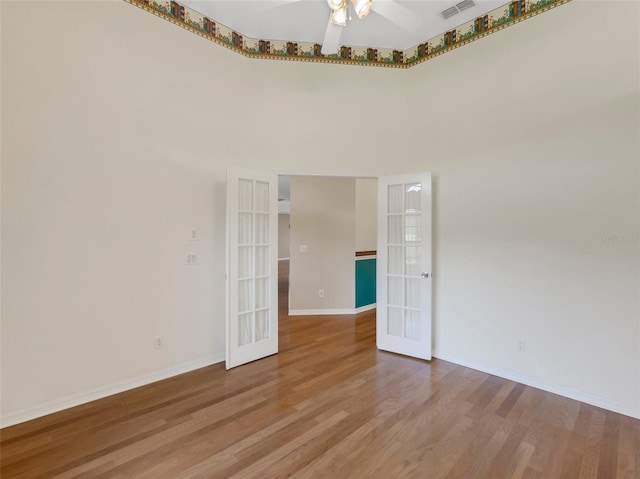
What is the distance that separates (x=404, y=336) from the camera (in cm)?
364

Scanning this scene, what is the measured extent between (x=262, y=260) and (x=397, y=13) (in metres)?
2.67

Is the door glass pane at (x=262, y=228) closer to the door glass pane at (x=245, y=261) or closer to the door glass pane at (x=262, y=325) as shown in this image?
the door glass pane at (x=245, y=261)

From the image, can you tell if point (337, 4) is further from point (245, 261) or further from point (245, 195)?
point (245, 261)

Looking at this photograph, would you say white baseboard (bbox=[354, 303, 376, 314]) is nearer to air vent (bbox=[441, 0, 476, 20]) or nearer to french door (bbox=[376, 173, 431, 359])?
french door (bbox=[376, 173, 431, 359])

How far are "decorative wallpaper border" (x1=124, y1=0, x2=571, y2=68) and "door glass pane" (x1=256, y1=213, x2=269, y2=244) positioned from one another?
194cm

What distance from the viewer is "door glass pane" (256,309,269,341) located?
11.5 feet

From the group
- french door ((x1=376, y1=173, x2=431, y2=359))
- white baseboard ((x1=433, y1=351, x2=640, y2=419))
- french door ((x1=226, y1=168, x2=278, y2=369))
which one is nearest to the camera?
white baseboard ((x1=433, y1=351, x2=640, y2=419))

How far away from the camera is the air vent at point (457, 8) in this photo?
3.08m

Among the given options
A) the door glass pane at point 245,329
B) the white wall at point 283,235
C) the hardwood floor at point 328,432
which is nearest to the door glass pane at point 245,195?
Result: the door glass pane at point 245,329

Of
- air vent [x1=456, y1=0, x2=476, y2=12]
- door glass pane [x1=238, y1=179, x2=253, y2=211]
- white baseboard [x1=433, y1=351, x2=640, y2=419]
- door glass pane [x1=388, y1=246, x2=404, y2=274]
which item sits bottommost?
white baseboard [x1=433, y1=351, x2=640, y2=419]

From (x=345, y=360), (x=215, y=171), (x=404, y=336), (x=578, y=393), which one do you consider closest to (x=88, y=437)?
(x=345, y=360)

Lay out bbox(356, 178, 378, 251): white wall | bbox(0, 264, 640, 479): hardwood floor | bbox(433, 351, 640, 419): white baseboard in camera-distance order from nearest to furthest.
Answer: bbox(0, 264, 640, 479): hardwood floor
bbox(433, 351, 640, 419): white baseboard
bbox(356, 178, 378, 251): white wall

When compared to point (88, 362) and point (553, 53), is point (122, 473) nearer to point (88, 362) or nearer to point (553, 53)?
point (88, 362)

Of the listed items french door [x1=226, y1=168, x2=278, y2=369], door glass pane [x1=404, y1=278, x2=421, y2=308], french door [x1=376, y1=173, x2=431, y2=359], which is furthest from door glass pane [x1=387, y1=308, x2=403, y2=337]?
french door [x1=226, y1=168, x2=278, y2=369]
